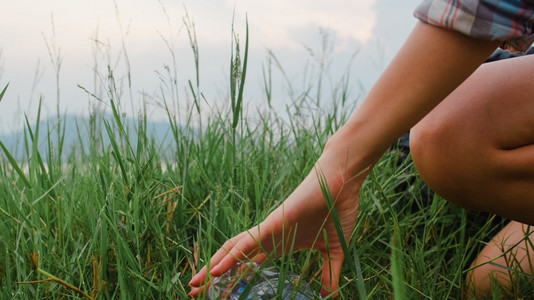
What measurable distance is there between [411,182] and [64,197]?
1085 millimetres

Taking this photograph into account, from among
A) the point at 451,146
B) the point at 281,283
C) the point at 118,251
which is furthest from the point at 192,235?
the point at 451,146

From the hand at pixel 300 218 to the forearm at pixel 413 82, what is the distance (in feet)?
0.25

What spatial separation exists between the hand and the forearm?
8cm

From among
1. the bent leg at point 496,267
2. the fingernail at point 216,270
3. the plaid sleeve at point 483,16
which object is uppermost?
the plaid sleeve at point 483,16

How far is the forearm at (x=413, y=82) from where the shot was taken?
94cm


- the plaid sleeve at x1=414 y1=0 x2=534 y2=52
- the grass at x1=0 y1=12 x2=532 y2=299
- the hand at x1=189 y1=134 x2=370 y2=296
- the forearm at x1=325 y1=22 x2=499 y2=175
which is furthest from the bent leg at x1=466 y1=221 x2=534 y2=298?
the plaid sleeve at x1=414 y1=0 x2=534 y2=52

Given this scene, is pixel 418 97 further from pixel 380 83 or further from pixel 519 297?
pixel 519 297

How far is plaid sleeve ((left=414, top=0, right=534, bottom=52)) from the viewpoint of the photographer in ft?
2.96

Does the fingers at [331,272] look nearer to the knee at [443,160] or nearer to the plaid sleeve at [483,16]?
the knee at [443,160]

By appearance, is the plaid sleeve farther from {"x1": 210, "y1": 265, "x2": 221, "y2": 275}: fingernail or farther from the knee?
{"x1": 210, "y1": 265, "x2": 221, "y2": 275}: fingernail

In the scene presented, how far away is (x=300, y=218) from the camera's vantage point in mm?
1163

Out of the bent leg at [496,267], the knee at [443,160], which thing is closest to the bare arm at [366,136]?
the knee at [443,160]

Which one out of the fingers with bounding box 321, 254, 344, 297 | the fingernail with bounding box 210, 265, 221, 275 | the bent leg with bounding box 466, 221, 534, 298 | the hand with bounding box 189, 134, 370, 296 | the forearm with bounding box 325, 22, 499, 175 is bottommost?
the bent leg with bounding box 466, 221, 534, 298

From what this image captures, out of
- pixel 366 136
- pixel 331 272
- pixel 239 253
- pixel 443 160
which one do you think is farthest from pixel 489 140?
pixel 239 253
